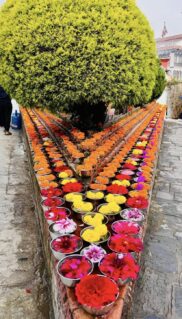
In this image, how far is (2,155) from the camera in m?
6.86

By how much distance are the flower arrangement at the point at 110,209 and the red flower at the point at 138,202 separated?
16 cm

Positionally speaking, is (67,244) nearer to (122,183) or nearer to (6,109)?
(122,183)

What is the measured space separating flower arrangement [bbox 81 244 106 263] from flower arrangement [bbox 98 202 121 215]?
59cm

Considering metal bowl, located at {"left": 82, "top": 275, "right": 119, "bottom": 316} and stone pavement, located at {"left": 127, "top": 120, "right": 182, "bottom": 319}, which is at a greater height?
metal bowl, located at {"left": 82, "top": 275, "right": 119, "bottom": 316}

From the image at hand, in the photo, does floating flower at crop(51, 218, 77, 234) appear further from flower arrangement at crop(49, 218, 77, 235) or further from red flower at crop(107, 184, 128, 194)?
red flower at crop(107, 184, 128, 194)

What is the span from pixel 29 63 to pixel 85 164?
1853mm

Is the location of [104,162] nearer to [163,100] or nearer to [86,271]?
[86,271]

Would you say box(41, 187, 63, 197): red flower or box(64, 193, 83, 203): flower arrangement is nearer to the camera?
box(64, 193, 83, 203): flower arrangement

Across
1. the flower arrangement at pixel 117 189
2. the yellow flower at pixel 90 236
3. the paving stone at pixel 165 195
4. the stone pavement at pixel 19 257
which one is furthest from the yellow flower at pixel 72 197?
the paving stone at pixel 165 195

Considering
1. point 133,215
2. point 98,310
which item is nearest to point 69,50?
point 133,215

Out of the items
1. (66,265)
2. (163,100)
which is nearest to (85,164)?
(66,265)

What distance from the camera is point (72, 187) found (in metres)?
3.25

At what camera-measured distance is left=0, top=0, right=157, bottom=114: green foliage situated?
432 cm

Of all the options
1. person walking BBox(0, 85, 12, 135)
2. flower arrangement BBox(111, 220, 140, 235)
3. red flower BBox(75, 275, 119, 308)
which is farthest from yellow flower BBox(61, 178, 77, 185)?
person walking BBox(0, 85, 12, 135)
